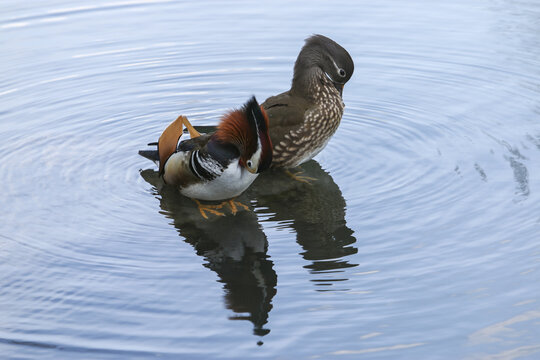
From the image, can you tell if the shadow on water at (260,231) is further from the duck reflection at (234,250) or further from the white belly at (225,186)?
the white belly at (225,186)

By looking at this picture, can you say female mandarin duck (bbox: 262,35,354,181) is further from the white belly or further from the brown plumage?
the brown plumage

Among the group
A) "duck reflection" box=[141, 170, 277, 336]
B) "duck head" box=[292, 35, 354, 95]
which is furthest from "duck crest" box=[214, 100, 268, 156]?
"duck head" box=[292, 35, 354, 95]

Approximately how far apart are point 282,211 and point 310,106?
95 centimetres

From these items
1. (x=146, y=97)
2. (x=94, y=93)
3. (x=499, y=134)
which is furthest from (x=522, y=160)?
(x=94, y=93)

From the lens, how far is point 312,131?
5.27 m

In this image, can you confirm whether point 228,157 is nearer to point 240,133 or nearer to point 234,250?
point 240,133

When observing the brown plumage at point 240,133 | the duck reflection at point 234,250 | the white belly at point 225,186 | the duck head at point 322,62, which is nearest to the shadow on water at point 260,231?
the duck reflection at point 234,250

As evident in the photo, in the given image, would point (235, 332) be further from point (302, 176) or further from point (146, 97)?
point (146, 97)

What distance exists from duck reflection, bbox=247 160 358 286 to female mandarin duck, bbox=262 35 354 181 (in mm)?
169

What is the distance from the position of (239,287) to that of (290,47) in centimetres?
454

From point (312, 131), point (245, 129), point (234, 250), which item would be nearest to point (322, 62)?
point (312, 131)

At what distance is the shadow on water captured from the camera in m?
3.85

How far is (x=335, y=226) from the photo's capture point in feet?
15.0

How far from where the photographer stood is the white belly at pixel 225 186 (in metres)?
4.48
